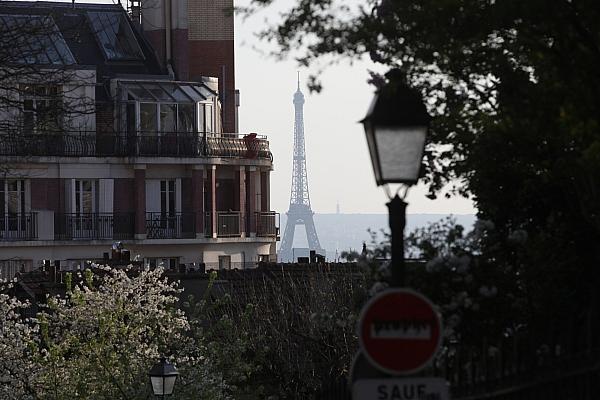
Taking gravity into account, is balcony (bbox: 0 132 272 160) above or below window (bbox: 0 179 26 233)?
above

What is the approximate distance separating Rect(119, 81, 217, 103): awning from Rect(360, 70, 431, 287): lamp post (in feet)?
183

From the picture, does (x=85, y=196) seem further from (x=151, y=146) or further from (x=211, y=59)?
(x=211, y=59)

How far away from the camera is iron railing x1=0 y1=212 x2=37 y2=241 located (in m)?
65.6

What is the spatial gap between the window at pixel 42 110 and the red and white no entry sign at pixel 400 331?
12714 mm

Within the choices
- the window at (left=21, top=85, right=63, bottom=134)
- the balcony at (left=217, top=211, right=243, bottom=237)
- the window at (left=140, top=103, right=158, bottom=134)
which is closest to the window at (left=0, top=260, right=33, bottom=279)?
the window at (left=140, top=103, right=158, bottom=134)

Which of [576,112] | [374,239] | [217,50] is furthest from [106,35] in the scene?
[576,112]

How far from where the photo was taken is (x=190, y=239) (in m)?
68.6

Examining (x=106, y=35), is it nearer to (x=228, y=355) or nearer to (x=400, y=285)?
(x=228, y=355)

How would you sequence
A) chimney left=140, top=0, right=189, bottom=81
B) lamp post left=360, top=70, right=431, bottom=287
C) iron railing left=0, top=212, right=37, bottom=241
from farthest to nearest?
1. chimney left=140, top=0, right=189, bottom=81
2. iron railing left=0, top=212, right=37, bottom=241
3. lamp post left=360, top=70, right=431, bottom=287

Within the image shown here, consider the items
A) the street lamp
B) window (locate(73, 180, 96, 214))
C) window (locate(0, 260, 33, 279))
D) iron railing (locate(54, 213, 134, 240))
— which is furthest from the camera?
window (locate(73, 180, 96, 214))

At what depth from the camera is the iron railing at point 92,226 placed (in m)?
66.8

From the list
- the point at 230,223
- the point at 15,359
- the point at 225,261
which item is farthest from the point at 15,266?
the point at 15,359

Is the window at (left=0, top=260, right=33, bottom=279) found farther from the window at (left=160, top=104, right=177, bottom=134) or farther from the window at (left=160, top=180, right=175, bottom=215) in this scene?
the window at (left=160, top=104, right=177, bottom=134)

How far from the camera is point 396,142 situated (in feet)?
36.8
